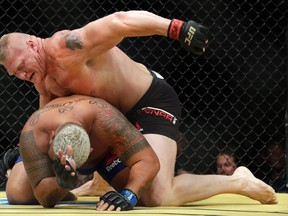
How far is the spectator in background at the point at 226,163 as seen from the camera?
441cm

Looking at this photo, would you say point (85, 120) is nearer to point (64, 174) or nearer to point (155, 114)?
point (64, 174)

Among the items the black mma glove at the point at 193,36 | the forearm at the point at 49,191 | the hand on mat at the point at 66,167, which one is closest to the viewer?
the hand on mat at the point at 66,167

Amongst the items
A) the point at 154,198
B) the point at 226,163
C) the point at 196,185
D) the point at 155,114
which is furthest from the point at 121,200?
the point at 226,163

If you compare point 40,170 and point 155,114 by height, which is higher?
point 155,114

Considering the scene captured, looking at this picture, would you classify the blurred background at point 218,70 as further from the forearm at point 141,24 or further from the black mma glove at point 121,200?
the black mma glove at point 121,200

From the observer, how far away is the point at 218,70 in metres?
4.57

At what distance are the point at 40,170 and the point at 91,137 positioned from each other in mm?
215

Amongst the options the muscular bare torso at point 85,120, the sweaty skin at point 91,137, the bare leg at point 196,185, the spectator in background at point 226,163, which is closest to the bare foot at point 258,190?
the bare leg at point 196,185

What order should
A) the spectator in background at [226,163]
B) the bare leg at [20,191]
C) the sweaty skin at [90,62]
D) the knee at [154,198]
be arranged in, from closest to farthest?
the sweaty skin at [90,62] → the knee at [154,198] → the bare leg at [20,191] → the spectator in background at [226,163]

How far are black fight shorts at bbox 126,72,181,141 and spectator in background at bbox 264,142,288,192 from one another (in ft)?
5.28

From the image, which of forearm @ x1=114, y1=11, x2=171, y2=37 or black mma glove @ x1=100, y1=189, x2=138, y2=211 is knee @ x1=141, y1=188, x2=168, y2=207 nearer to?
black mma glove @ x1=100, y1=189, x2=138, y2=211

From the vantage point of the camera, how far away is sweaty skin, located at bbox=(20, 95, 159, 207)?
2514 mm

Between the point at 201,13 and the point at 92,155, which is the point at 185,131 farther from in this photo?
the point at 92,155

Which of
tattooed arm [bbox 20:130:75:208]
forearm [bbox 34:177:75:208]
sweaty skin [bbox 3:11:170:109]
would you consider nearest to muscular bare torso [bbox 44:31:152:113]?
sweaty skin [bbox 3:11:170:109]
